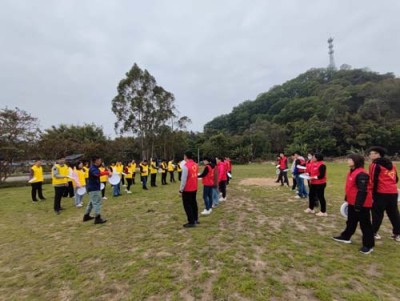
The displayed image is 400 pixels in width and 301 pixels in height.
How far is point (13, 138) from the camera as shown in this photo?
61.6 feet

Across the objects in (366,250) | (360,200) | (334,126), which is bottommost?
(366,250)

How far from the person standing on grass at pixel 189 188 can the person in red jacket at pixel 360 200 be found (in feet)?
10.8

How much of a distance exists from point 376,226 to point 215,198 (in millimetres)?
4743

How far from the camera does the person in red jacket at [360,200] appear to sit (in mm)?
4305

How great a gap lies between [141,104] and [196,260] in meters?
27.3

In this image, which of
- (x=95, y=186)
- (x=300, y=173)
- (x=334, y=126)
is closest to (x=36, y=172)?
(x=95, y=186)

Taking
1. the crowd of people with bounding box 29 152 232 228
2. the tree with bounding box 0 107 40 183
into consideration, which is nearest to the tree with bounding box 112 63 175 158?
the tree with bounding box 0 107 40 183

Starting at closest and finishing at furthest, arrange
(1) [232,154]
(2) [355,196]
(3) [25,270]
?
(3) [25,270], (2) [355,196], (1) [232,154]

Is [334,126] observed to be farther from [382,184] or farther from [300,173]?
[382,184]

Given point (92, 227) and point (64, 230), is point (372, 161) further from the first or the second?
point (64, 230)

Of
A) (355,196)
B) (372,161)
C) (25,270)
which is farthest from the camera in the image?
(372,161)

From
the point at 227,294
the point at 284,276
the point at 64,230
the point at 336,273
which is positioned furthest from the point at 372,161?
the point at 64,230

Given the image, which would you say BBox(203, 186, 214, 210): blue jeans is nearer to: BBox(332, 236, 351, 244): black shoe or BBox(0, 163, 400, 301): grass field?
BBox(0, 163, 400, 301): grass field

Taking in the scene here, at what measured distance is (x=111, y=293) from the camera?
131 inches
